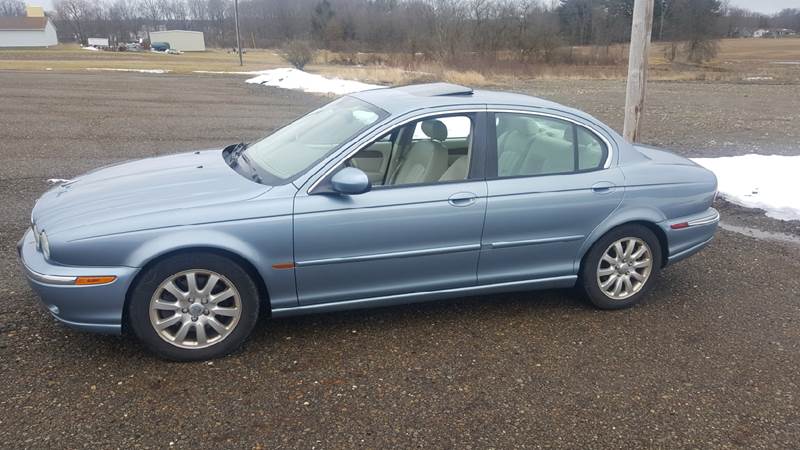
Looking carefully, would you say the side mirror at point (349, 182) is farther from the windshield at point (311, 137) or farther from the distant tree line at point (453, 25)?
the distant tree line at point (453, 25)

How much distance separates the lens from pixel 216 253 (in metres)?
3.56

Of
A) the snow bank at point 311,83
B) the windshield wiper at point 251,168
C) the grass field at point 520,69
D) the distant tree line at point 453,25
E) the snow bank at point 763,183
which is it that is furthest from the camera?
the distant tree line at point 453,25

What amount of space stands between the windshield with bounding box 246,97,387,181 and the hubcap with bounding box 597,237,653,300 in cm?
194

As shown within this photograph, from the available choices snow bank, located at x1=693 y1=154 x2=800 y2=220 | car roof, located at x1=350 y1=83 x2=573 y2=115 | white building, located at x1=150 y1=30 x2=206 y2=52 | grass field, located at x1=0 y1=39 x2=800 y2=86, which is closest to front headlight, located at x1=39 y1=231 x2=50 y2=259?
car roof, located at x1=350 y1=83 x2=573 y2=115

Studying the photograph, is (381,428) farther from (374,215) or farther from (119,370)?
(119,370)

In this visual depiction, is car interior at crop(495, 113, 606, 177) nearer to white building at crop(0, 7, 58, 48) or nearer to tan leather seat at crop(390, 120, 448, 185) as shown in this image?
tan leather seat at crop(390, 120, 448, 185)

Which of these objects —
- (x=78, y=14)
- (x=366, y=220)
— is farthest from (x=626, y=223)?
(x=78, y=14)

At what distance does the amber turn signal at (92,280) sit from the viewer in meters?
3.33

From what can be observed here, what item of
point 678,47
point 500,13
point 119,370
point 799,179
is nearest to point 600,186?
point 119,370

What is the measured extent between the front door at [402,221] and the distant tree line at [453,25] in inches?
1607

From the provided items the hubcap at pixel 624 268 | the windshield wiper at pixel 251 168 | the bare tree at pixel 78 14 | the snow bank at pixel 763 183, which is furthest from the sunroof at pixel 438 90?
the bare tree at pixel 78 14

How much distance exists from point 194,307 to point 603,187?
9.32ft

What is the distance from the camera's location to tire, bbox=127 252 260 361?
347 cm

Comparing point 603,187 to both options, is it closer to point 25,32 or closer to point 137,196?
point 137,196
